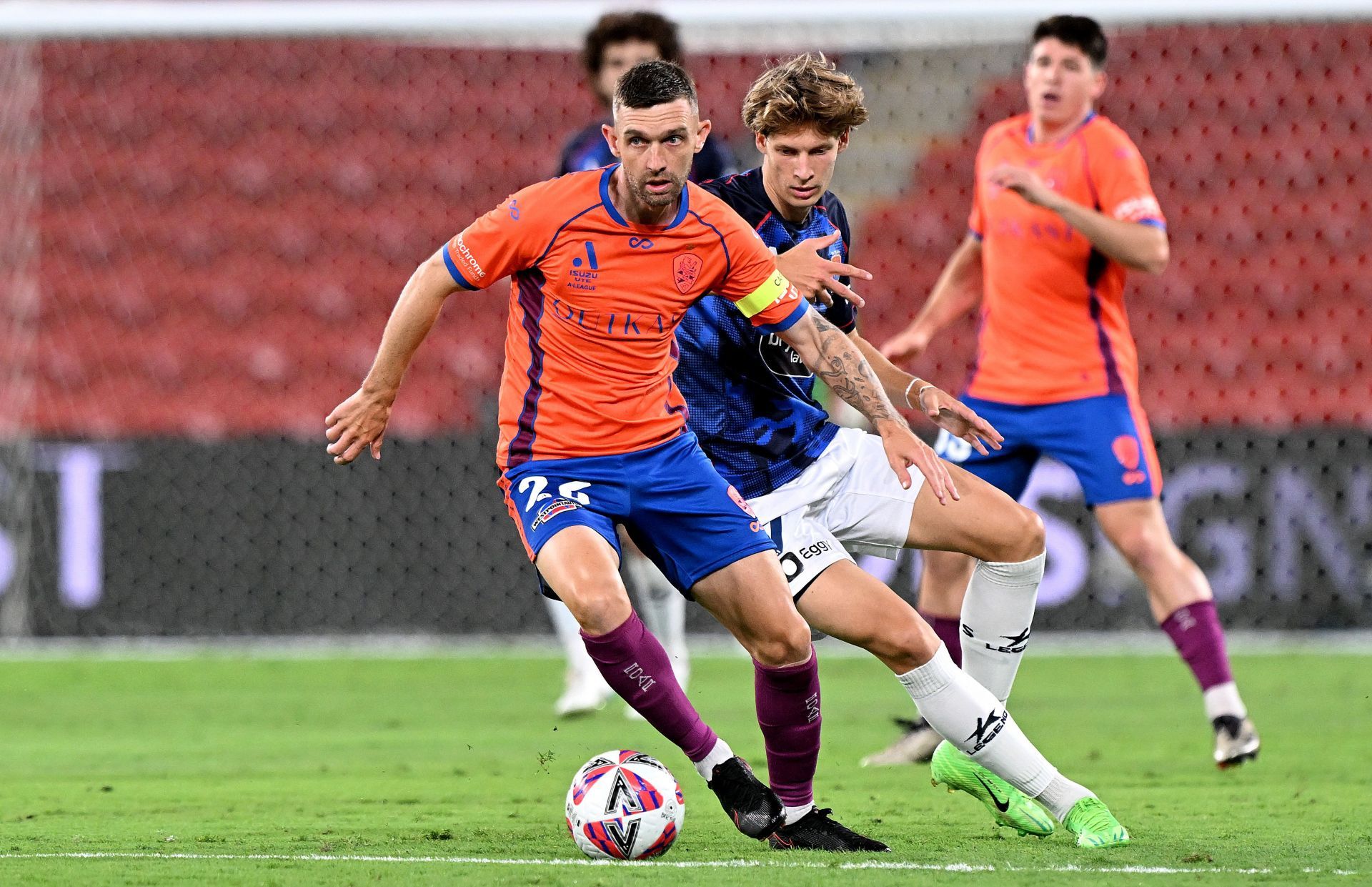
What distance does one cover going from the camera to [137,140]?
13.1 m

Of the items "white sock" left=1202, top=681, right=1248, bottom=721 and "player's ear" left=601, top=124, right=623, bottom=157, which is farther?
"white sock" left=1202, top=681, right=1248, bottom=721

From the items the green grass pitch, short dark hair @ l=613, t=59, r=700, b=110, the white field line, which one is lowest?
the white field line

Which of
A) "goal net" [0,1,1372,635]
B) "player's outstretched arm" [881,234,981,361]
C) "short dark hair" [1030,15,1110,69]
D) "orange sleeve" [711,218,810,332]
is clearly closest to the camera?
"orange sleeve" [711,218,810,332]

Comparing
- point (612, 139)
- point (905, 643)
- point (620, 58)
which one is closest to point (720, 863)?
point (905, 643)

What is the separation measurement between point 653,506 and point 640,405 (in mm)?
237

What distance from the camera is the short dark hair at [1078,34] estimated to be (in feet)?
19.2

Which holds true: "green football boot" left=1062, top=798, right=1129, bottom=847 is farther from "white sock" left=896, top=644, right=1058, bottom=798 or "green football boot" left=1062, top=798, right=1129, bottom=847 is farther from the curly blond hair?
the curly blond hair

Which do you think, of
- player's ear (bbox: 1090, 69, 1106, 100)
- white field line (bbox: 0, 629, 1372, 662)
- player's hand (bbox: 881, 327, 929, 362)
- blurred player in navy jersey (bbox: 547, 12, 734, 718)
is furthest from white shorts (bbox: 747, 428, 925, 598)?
white field line (bbox: 0, 629, 1372, 662)

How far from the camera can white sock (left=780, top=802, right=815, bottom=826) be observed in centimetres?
398

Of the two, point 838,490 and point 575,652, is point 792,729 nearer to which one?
point 838,490

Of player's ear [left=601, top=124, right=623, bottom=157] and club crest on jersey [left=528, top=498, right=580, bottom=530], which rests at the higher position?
player's ear [left=601, top=124, right=623, bottom=157]

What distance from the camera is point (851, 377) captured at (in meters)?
4.09

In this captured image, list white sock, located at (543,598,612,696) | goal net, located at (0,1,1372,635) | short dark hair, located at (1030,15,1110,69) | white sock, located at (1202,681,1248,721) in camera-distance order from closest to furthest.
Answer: white sock, located at (1202,681,1248,721) < short dark hair, located at (1030,15,1110,69) < white sock, located at (543,598,612,696) < goal net, located at (0,1,1372,635)

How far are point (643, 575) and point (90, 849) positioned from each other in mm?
3238
